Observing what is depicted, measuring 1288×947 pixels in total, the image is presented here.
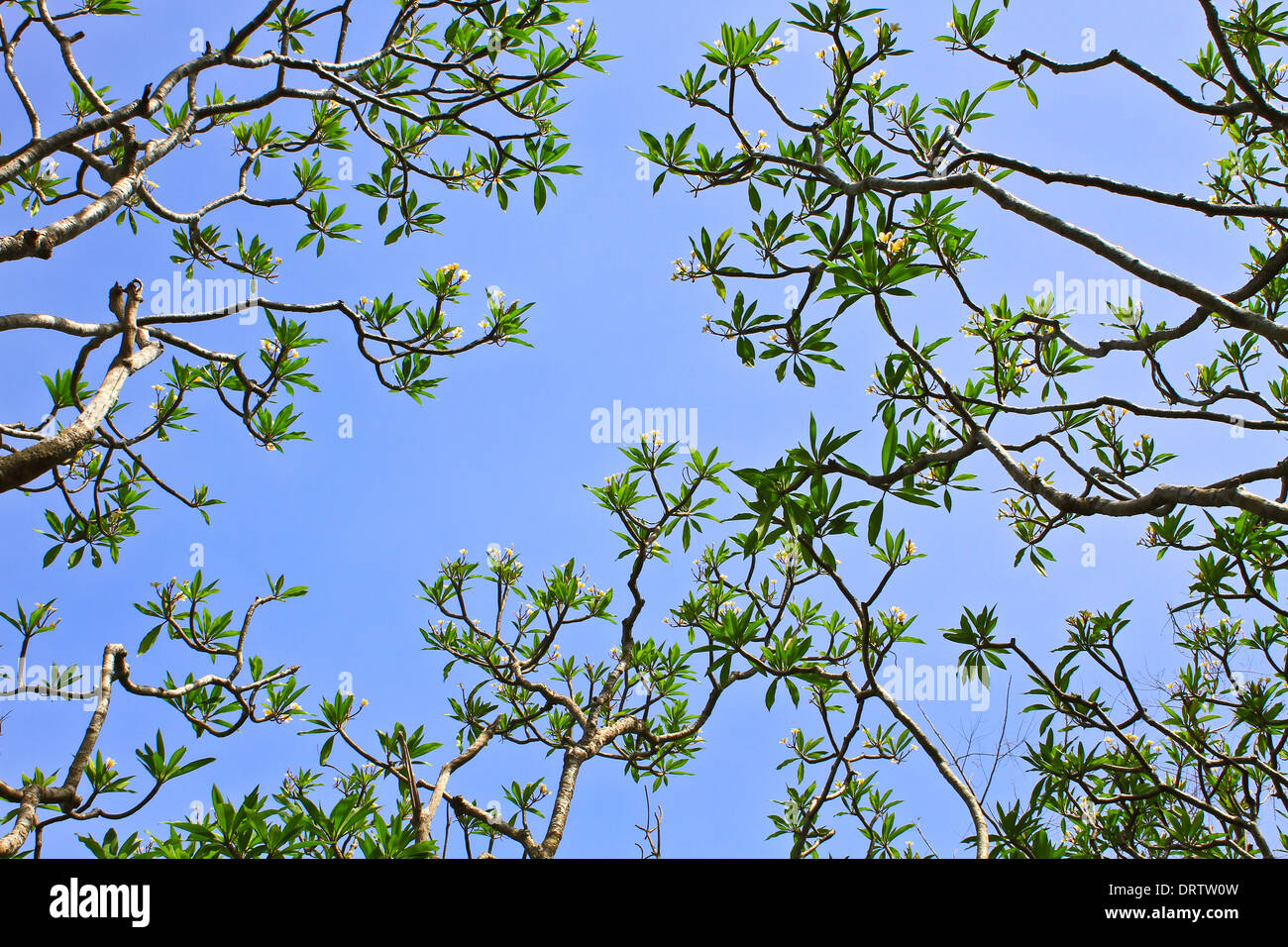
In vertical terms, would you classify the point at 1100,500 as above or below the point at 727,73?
below

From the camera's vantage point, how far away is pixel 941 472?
2.39 meters

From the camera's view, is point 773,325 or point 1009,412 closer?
point 1009,412

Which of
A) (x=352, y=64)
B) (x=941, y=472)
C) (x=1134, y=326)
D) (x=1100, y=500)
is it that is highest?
(x=352, y=64)

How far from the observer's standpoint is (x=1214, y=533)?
259cm

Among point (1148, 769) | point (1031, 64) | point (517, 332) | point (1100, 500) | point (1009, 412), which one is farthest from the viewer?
point (517, 332)

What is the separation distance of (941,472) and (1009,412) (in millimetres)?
287
